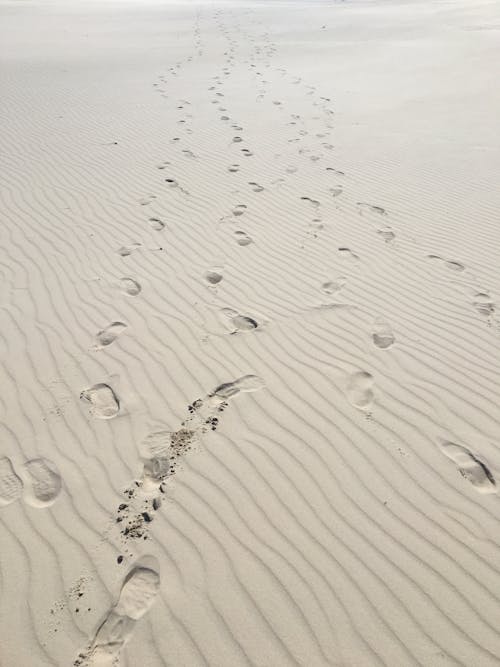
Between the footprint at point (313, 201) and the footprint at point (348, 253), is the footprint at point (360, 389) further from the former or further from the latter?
the footprint at point (313, 201)

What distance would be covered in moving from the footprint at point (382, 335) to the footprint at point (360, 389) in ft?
1.34

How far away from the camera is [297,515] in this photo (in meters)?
2.36

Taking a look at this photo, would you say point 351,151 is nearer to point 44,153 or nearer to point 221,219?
point 221,219

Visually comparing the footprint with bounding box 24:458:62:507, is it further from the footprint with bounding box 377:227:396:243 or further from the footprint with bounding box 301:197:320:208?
the footprint with bounding box 301:197:320:208

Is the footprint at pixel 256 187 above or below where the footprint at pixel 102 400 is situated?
above

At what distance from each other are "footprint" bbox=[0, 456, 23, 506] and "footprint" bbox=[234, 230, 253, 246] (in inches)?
127

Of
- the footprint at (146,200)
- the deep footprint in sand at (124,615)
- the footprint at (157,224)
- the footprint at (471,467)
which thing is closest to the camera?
the deep footprint in sand at (124,615)

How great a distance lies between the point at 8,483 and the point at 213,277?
8.33ft

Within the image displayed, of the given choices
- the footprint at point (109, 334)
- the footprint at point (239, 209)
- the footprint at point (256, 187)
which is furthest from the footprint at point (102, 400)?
the footprint at point (256, 187)

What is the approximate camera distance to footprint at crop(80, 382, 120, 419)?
2.91 m

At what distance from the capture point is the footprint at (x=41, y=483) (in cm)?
242

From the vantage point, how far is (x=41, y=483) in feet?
8.20

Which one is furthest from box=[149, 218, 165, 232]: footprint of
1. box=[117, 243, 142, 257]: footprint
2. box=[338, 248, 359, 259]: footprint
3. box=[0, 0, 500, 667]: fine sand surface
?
box=[338, 248, 359, 259]: footprint

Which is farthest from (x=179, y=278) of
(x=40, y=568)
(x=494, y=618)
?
(x=494, y=618)
